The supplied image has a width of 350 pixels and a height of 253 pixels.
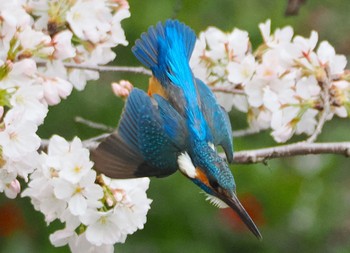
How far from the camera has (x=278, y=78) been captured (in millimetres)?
3111

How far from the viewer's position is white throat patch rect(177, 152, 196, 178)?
2.69m

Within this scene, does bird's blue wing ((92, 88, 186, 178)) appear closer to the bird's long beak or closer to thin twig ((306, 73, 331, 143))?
the bird's long beak

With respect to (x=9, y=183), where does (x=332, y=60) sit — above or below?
above

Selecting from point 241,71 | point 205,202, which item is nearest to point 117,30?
point 241,71

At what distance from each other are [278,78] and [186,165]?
1.72 feet

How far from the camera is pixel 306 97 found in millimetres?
3018

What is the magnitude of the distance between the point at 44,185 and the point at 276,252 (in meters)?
2.22

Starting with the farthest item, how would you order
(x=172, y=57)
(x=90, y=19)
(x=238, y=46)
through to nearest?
1. (x=238, y=46)
2. (x=172, y=57)
3. (x=90, y=19)

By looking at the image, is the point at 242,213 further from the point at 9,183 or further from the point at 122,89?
the point at 122,89

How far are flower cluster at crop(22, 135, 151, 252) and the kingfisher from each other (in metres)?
0.05

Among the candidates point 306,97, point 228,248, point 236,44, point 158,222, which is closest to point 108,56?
point 236,44

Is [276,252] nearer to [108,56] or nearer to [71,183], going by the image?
[108,56]

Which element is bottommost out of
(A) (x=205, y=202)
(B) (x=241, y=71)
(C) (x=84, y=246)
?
(A) (x=205, y=202)

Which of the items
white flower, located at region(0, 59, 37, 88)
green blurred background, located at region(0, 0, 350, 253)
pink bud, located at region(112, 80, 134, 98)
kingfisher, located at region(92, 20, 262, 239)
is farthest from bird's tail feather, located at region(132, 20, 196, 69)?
green blurred background, located at region(0, 0, 350, 253)
